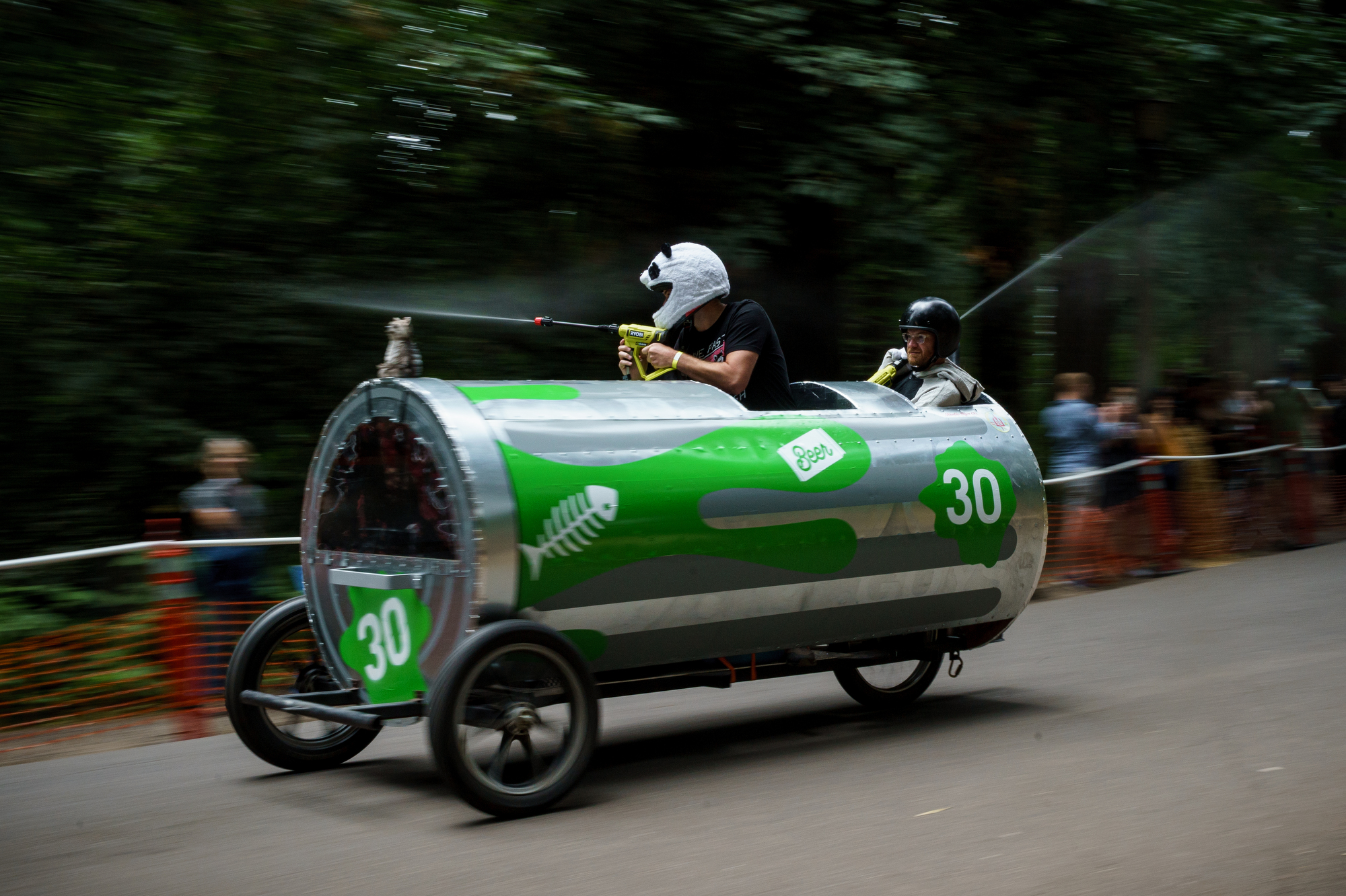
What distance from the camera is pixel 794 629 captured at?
6234mm

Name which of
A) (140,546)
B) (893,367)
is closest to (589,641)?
(893,367)

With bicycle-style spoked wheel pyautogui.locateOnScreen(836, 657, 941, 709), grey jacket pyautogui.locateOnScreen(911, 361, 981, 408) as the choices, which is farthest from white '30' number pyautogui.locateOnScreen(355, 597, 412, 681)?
grey jacket pyautogui.locateOnScreen(911, 361, 981, 408)

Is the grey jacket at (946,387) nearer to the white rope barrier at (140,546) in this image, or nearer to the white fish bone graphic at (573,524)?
the white fish bone graphic at (573,524)

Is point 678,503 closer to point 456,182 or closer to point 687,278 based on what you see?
point 687,278

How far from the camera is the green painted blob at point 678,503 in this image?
5.35m

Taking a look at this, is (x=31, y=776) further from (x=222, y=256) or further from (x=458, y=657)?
(x=222, y=256)

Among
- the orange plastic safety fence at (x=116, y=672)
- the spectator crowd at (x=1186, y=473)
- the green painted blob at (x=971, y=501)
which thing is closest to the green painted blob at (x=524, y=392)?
the green painted blob at (x=971, y=501)

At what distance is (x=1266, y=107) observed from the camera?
14.3 m

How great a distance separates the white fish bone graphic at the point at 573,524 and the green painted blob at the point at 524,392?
1.59 feet

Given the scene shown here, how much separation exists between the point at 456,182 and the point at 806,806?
661 centimetres

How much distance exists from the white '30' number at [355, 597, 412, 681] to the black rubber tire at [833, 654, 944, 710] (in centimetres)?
258

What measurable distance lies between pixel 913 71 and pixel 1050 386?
8.29 metres

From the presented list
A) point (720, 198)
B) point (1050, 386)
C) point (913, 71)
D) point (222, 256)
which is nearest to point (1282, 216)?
point (1050, 386)

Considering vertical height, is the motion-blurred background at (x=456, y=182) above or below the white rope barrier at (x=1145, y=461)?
above
